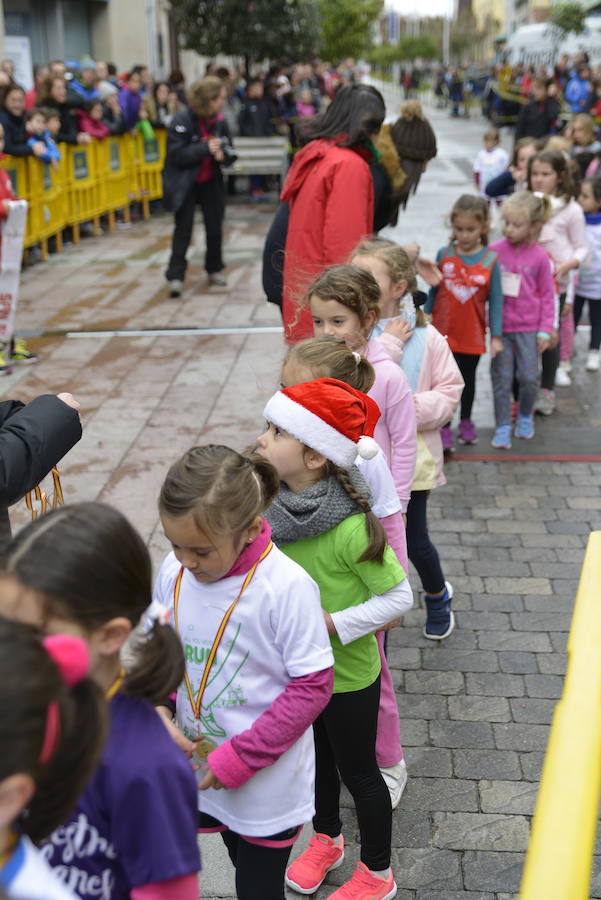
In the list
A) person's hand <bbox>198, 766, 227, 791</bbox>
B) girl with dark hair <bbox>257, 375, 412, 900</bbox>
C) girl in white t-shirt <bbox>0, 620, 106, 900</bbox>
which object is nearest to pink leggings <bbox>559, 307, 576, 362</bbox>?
girl with dark hair <bbox>257, 375, 412, 900</bbox>

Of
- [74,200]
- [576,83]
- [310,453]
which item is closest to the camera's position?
[310,453]

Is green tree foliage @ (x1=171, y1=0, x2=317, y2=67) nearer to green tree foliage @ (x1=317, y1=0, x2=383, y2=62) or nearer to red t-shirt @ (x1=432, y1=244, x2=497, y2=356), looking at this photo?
red t-shirt @ (x1=432, y1=244, x2=497, y2=356)

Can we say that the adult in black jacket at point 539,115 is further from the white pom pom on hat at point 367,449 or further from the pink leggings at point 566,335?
the white pom pom on hat at point 367,449

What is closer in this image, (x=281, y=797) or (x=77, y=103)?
(x=281, y=797)

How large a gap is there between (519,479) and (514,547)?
975 mm

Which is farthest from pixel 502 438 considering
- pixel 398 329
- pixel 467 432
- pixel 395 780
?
pixel 395 780

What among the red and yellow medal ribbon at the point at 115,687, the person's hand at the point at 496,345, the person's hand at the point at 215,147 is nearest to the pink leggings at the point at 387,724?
the red and yellow medal ribbon at the point at 115,687

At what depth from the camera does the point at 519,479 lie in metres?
6.04

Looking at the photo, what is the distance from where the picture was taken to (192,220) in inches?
404

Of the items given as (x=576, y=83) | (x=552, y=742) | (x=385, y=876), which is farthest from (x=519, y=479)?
(x=576, y=83)

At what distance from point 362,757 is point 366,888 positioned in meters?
0.41

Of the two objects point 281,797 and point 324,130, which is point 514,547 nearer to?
point 324,130

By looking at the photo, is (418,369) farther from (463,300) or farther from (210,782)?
(463,300)

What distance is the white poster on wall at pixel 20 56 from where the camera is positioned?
59.9 feet
